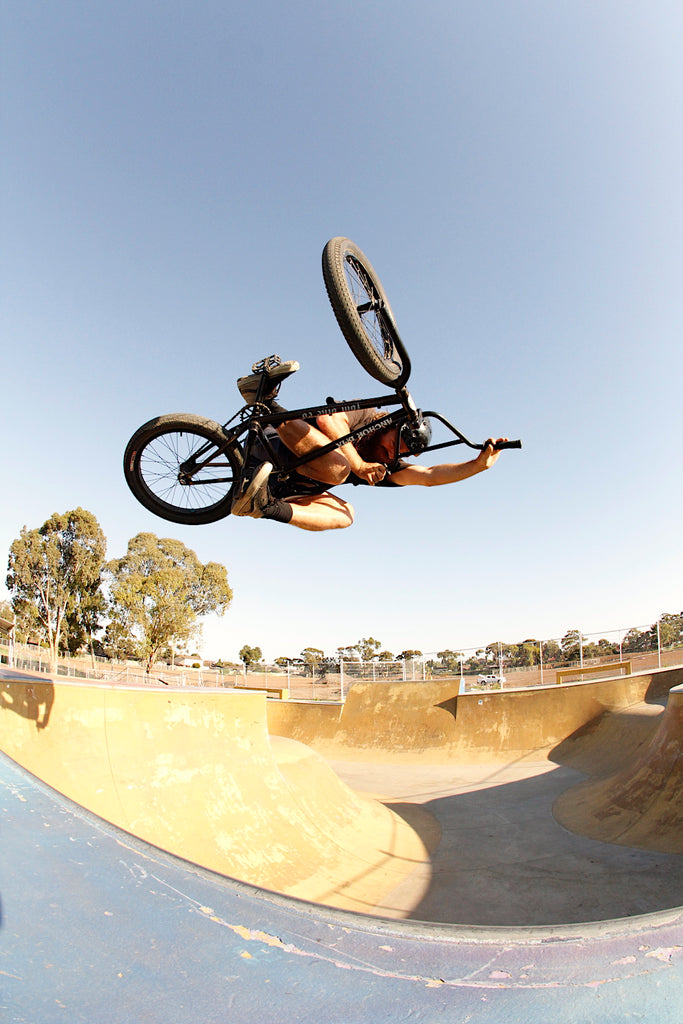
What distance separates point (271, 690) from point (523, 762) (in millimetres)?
16192

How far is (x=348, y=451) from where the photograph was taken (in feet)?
12.3

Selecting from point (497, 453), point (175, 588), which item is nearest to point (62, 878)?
point (497, 453)

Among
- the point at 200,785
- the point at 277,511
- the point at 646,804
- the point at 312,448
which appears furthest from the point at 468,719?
the point at 312,448

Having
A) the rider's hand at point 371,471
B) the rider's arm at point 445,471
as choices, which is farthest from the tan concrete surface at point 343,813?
the rider's arm at point 445,471

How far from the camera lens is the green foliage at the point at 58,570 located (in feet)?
93.0

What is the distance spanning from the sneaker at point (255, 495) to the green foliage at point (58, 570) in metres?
29.5

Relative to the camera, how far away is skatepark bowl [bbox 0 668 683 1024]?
1.45 m

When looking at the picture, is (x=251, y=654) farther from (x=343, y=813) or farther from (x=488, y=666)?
(x=343, y=813)

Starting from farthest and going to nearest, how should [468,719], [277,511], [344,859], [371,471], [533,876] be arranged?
[468,719]
[344,859]
[533,876]
[371,471]
[277,511]

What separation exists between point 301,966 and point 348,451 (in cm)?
303

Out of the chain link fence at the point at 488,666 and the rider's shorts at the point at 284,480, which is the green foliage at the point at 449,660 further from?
the rider's shorts at the point at 284,480

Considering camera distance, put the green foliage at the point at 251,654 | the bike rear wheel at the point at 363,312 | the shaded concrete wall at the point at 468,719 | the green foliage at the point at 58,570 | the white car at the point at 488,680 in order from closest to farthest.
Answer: the bike rear wheel at the point at 363,312, the shaded concrete wall at the point at 468,719, the white car at the point at 488,680, the green foliage at the point at 58,570, the green foliage at the point at 251,654

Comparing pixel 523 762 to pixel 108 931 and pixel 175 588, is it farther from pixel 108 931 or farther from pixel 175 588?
pixel 175 588

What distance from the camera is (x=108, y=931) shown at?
1.87 m
